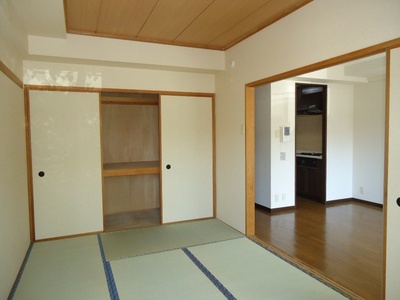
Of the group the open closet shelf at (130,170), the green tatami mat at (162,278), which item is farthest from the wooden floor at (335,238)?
the open closet shelf at (130,170)

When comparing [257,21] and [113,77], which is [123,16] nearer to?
[113,77]

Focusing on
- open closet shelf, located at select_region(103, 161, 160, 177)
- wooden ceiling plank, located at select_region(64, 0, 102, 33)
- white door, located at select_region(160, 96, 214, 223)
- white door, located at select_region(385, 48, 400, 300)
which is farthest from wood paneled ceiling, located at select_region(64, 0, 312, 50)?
open closet shelf, located at select_region(103, 161, 160, 177)

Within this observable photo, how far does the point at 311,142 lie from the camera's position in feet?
20.0

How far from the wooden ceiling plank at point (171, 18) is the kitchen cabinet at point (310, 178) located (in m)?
3.64

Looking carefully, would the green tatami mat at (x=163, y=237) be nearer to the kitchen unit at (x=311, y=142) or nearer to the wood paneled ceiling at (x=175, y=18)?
the kitchen unit at (x=311, y=142)

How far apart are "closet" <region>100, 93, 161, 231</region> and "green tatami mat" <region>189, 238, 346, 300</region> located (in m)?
1.69

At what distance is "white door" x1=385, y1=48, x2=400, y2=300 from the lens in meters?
1.92

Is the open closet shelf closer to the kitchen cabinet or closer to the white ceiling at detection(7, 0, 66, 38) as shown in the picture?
the white ceiling at detection(7, 0, 66, 38)

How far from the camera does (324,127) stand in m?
5.32

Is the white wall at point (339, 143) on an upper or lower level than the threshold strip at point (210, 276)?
upper

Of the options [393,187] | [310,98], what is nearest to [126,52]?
[393,187]

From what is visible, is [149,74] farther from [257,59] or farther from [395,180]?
[395,180]

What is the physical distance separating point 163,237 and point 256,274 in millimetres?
1422

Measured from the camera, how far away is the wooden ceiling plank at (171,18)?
105 inches
